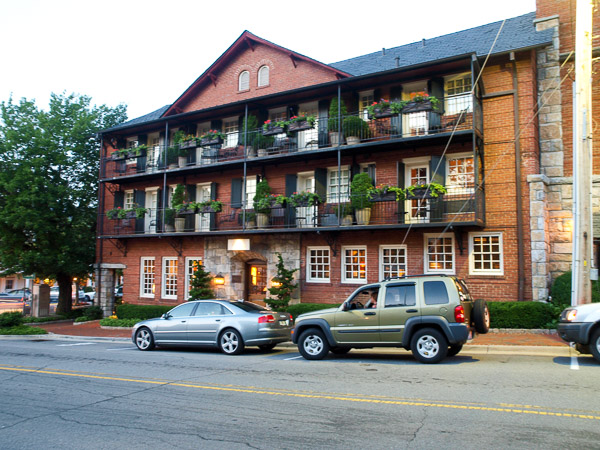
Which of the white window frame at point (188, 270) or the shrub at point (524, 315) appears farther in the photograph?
the white window frame at point (188, 270)

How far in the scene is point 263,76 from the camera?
2205 centimetres

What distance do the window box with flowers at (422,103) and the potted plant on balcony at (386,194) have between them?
8.52 feet

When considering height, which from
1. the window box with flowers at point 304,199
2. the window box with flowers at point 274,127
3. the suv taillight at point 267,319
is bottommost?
the suv taillight at point 267,319

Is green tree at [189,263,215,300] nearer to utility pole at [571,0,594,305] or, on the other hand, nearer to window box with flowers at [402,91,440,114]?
window box with flowers at [402,91,440,114]

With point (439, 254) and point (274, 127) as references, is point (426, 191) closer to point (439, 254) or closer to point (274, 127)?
point (439, 254)

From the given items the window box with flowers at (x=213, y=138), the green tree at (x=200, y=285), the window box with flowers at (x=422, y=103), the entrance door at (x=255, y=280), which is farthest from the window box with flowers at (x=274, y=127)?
the green tree at (x=200, y=285)

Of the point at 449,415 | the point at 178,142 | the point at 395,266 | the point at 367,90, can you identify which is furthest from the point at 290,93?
the point at 449,415

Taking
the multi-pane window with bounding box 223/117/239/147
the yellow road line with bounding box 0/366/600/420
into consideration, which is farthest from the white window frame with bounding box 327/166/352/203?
the yellow road line with bounding box 0/366/600/420

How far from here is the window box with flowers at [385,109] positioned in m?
16.3

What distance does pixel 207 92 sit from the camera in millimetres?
23391

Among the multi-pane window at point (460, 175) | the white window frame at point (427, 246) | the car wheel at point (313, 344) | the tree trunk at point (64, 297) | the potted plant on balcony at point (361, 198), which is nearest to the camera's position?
the car wheel at point (313, 344)

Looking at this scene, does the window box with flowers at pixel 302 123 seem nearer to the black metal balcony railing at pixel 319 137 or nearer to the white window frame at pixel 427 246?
the black metal balcony railing at pixel 319 137

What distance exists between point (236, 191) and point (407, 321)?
12565 millimetres

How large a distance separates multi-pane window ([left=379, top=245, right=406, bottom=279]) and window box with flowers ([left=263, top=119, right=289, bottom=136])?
5.89 meters
